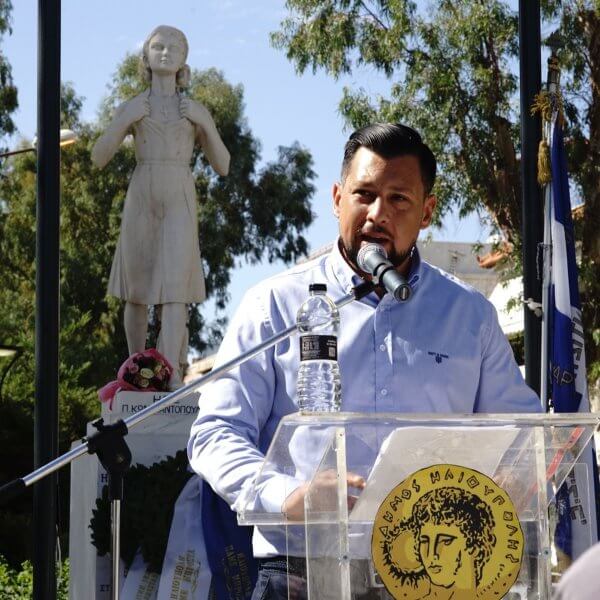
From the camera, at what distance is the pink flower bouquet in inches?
221

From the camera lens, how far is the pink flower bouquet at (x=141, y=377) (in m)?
5.62

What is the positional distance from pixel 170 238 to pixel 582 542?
207 inches

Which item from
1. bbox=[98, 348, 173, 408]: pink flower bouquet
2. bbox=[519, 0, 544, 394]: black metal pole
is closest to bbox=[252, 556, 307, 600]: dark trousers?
bbox=[519, 0, 544, 394]: black metal pole

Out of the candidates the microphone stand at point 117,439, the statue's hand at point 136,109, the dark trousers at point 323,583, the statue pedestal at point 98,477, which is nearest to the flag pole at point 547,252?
the statue pedestal at point 98,477

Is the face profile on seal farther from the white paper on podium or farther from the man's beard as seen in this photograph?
the man's beard

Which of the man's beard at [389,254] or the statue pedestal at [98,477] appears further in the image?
the statue pedestal at [98,477]

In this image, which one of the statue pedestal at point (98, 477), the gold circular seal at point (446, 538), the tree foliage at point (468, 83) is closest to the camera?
the gold circular seal at point (446, 538)

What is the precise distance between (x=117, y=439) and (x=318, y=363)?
49cm

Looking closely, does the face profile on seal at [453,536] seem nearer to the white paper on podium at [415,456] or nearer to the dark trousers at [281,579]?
the white paper on podium at [415,456]

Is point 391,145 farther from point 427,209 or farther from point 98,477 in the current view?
point 98,477

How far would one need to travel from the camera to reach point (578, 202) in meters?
13.7

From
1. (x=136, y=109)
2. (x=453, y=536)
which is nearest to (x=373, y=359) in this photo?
(x=453, y=536)

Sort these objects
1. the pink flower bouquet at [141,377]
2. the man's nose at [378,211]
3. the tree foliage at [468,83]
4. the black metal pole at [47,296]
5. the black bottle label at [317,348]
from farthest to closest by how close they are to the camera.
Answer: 1. the tree foliage at [468,83]
2. the pink flower bouquet at [141,377]
3. the black metal pole at [47,296]
4. the man's nose at [378,211]
5. the black bottle label at [317,348]

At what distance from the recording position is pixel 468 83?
1376 centimetres
